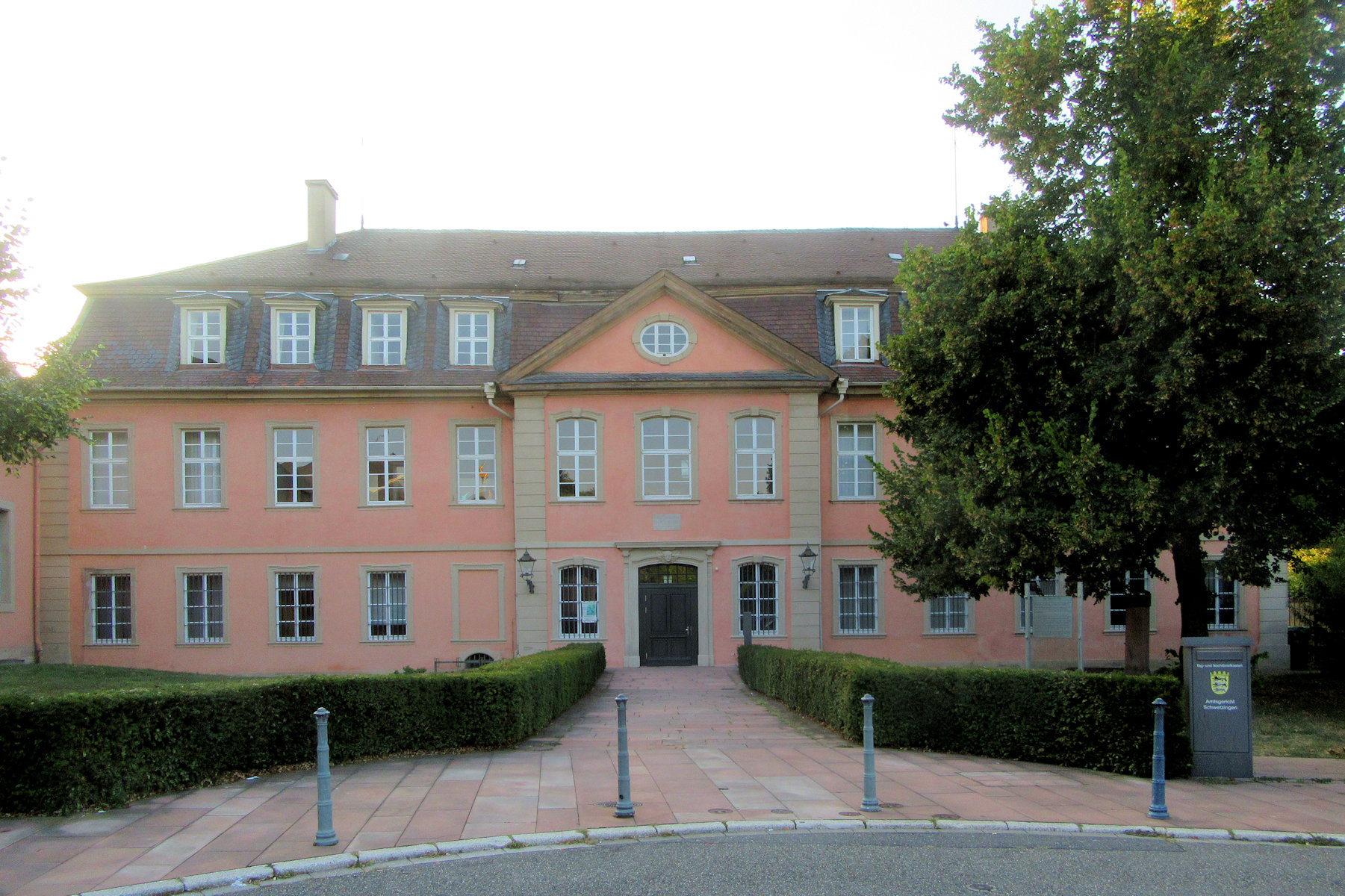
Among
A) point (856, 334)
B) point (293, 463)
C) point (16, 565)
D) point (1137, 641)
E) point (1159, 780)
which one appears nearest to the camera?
point (1159, 780)

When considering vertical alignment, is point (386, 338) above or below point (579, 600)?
above

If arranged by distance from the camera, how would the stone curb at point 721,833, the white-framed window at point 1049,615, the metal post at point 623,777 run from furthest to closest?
1. the white-framed window at point 1049,615
2. the metal post at point 623,777
3. the stone curb at point 721,833

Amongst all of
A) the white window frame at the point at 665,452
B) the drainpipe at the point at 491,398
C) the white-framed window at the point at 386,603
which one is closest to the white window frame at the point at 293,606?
the white-framed window at the point at 386,603

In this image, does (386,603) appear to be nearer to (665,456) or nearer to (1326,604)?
(665,456)

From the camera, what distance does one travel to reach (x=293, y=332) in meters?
26.3

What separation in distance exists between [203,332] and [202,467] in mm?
3153

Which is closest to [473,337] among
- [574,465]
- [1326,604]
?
[574,465]

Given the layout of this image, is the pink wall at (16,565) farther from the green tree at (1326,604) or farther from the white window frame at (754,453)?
the green tree at (1326,604)

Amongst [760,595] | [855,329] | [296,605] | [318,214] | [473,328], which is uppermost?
[318,214]

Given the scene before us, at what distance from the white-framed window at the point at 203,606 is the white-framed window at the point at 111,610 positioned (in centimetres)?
122

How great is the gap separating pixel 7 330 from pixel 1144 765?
50.9 feet

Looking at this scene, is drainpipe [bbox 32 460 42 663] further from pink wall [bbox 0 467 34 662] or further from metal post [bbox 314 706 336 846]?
metal post [bbox 314 706 336 846]

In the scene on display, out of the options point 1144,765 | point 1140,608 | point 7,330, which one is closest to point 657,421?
point 1140,608

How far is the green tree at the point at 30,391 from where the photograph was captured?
604 inches
